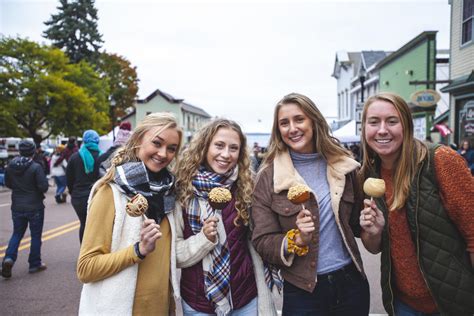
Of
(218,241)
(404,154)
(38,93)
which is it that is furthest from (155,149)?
(38,93)

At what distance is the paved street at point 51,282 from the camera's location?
4491mm

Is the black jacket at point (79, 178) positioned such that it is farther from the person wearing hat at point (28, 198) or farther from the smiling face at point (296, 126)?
the smiling face at point (296, 126)

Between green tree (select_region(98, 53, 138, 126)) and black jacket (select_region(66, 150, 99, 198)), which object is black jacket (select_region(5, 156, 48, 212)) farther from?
green tree (select_region(98, 53, 138, 126))

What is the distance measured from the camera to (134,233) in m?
2.20

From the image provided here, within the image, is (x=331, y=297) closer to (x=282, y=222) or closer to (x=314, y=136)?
(x=282, y=222)

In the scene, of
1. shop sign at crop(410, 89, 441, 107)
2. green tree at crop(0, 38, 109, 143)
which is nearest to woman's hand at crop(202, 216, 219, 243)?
shop sign at crop(410, 89, 441, 107)

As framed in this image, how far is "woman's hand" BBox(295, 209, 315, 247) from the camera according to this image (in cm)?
Result: 212

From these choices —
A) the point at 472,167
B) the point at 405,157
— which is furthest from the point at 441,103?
the point at 405,157

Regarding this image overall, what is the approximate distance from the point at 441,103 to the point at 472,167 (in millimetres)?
12589

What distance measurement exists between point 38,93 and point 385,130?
108 feet

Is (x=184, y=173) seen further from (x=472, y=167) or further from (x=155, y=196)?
(x=472, y=167)

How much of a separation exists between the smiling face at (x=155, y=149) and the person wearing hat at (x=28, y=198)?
466 cm

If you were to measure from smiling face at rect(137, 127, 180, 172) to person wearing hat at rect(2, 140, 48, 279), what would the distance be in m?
4.66

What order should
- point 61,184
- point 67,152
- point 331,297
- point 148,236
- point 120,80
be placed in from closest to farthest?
1. point 148,236
2. point 331,297
3. point 67,152
4. point 61,184
5. point 120,80
